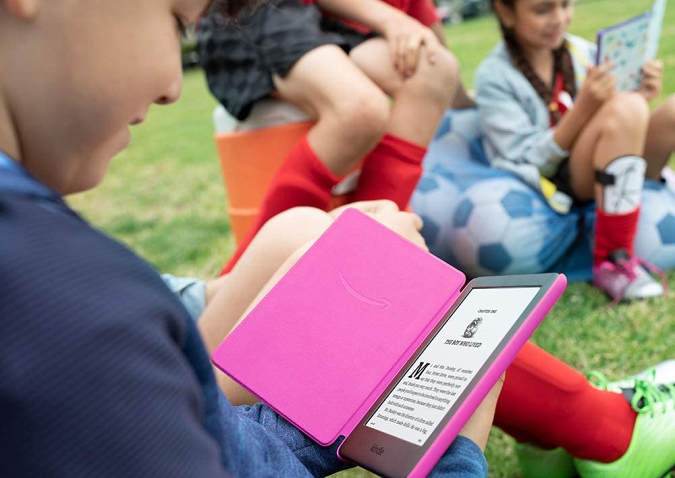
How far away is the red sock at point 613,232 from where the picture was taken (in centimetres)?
167

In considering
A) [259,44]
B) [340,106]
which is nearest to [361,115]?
[340,106]

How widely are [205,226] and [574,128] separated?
1372 millimetres

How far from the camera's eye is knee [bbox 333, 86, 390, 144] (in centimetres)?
143

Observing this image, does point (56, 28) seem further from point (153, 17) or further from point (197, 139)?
point (197, 139)

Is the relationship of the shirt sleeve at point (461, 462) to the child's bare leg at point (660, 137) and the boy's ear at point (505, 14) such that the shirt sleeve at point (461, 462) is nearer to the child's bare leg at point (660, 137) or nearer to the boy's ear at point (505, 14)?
the child's bare leg at point (660, 137)

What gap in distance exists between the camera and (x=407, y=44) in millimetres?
1516

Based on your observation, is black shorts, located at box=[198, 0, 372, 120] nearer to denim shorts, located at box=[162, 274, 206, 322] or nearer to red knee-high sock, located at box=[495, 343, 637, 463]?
denim shorts, located at box=[162, 274, 206, 322]

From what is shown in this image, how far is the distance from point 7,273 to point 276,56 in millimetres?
1152

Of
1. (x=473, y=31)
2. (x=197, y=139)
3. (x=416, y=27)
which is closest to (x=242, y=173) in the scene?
(x=416, y=27)

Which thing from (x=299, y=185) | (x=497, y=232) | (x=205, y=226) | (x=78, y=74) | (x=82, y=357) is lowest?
(x=205, y=226)

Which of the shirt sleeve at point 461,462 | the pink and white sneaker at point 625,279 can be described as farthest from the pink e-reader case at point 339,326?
the pink and white sneaker at point 625,279

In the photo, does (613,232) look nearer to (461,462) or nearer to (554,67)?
(554,67)

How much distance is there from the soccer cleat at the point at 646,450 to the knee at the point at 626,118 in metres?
0.83

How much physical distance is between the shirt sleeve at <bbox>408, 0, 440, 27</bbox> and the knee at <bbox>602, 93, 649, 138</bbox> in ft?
1.80
